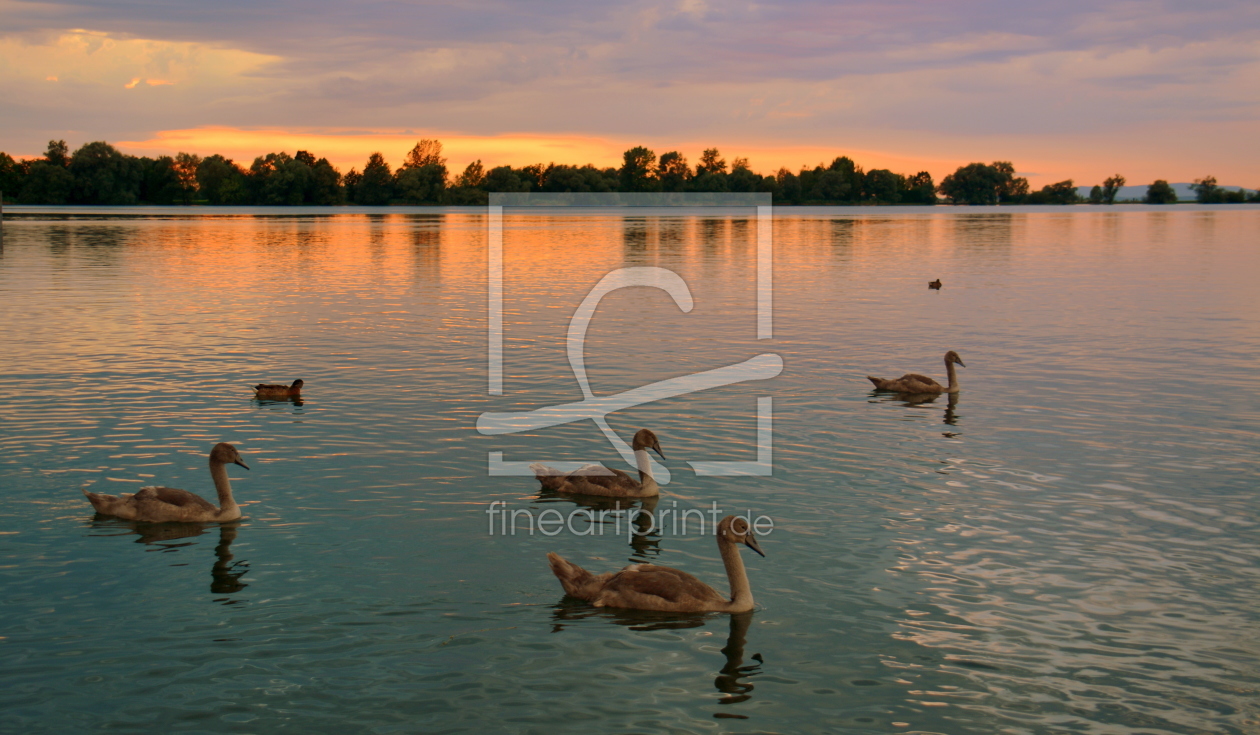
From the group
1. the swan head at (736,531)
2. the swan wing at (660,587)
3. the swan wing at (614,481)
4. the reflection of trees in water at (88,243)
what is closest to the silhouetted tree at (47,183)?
the reflection of trees in water at (88,243)

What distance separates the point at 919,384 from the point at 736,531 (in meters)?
13.2

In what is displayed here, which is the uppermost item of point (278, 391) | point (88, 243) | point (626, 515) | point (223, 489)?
point (88, 243)

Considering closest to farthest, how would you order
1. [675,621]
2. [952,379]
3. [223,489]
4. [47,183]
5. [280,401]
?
[675,621]
[223,489]
[280,401]
[952,379]
[47,183]

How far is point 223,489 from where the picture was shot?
15.1 meters

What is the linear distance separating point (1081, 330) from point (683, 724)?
98.2ft

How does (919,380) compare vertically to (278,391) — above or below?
above

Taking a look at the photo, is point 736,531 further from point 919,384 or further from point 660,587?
point 919,384

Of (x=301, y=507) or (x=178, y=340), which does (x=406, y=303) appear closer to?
(x=178, y=340)

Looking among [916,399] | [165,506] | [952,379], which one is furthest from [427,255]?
[165,506]

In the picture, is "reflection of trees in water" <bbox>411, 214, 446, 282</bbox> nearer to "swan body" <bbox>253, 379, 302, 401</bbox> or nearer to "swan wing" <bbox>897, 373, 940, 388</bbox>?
"swan body" <bbox>253, 379, 302, 401</bbox>

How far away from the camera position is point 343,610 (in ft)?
39.2

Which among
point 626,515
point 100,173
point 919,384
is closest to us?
point 626,515

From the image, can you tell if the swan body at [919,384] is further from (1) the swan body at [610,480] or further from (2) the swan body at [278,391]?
(2) the swan body at [278,391]

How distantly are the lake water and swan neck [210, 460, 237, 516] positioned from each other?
1.01 feet
